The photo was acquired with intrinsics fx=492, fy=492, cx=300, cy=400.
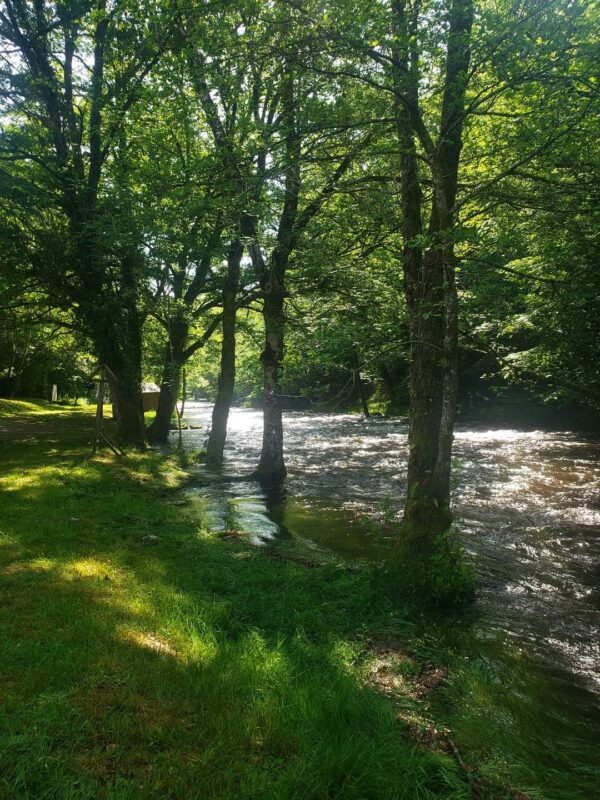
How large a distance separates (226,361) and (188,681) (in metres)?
14.2

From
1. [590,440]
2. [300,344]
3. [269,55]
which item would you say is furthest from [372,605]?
[590,440]

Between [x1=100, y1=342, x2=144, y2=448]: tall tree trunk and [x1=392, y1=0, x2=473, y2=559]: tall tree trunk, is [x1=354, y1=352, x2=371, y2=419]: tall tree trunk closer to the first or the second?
[x1=392, y1=0, x2=473, y2=559]: tall tree trunk

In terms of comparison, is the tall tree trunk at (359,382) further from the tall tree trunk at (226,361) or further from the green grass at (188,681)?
the tall tree trunk at (226,361)

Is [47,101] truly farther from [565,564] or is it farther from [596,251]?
[565,564]

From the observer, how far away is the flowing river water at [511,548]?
13.6 feet

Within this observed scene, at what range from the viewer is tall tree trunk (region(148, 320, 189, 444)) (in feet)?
72.0

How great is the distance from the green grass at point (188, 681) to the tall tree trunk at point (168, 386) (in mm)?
14615

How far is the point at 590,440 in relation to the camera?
22.2 m

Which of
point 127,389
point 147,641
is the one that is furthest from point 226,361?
point 147,641

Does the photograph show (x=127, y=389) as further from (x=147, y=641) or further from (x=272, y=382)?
(x=147, y=641)

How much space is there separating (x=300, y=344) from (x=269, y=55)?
5971 mm

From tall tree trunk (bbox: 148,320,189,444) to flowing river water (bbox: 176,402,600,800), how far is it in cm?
372

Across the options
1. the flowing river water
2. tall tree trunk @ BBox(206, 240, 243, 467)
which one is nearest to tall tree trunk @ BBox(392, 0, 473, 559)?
the flowing river water

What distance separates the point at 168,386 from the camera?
22703 millimetres
